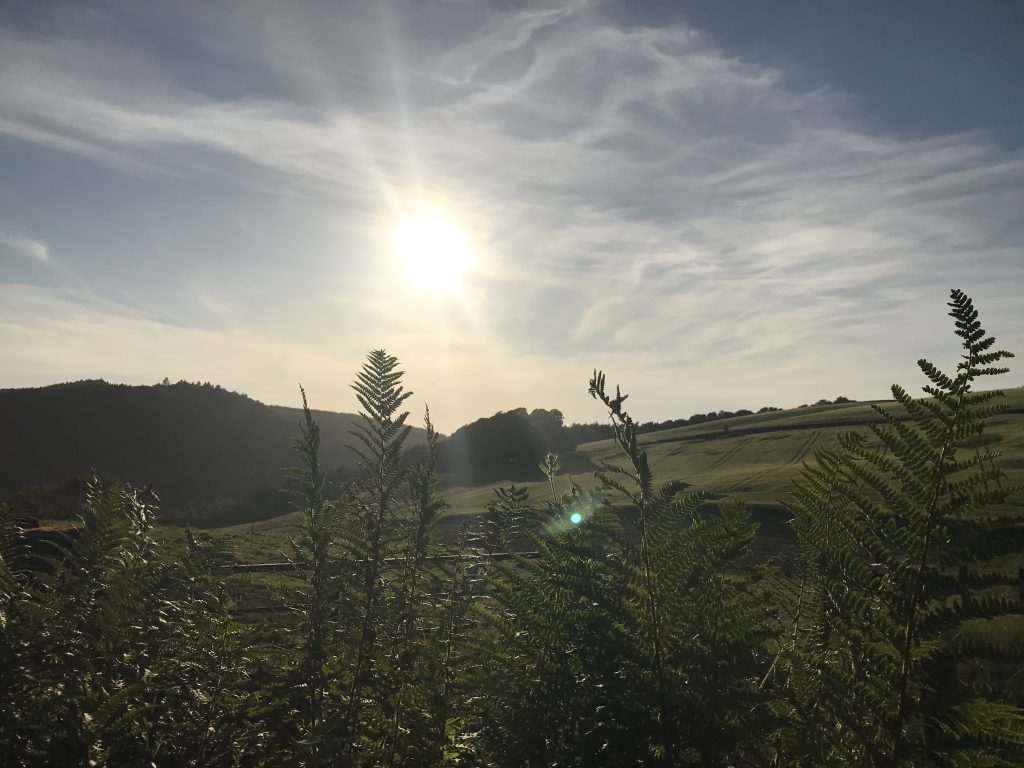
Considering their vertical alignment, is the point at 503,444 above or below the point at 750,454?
above

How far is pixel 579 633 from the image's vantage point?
2648mm

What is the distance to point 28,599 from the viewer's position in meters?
3.37

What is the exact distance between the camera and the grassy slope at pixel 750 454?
127 feet

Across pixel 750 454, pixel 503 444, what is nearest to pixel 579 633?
pixel 750 454

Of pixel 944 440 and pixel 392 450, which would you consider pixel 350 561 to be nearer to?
pixel 392 450

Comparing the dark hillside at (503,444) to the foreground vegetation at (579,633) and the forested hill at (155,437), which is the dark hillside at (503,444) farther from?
the foreground vegetation at (579,633)

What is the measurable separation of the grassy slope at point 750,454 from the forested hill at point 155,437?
4209 cm

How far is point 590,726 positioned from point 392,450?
169cm

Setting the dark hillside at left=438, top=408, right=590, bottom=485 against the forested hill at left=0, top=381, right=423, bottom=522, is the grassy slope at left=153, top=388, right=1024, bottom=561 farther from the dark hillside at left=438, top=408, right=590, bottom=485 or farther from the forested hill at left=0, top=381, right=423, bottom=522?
the forested hill at left=0, top=381, right=423, bottom=522

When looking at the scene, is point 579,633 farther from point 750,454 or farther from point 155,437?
point 155,437

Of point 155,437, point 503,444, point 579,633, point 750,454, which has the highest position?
point 155,437

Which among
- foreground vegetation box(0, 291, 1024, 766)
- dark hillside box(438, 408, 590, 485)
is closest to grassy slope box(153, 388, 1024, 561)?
dark hillside box(438, 408, 590, 485)

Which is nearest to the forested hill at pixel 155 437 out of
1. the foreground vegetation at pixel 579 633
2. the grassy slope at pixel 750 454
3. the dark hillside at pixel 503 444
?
the dark hillside at pixel 503 444

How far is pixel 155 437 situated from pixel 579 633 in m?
108
